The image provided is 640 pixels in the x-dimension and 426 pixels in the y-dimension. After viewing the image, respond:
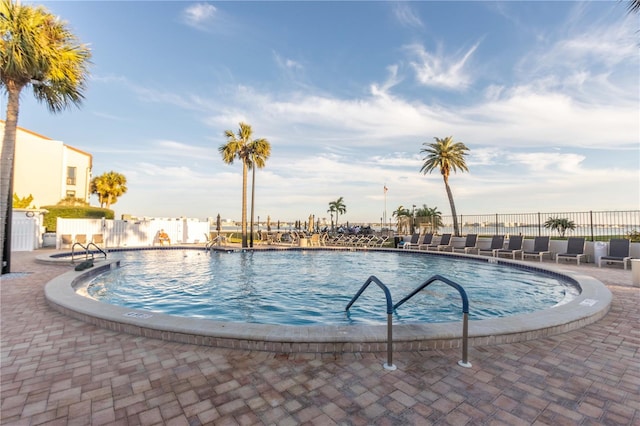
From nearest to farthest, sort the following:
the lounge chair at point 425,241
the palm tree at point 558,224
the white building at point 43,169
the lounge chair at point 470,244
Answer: the lounge chair at point 470,244 → the lounge chair at point 425,241 → the palm tree at point 558,224 → the white building at point 43,169

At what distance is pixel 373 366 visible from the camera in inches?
111

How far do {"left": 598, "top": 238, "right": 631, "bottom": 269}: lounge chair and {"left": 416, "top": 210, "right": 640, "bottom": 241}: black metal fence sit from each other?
2.48 m

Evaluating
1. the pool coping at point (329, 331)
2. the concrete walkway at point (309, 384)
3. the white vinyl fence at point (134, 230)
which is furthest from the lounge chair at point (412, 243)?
the white vinyl fence at point (134, 230)

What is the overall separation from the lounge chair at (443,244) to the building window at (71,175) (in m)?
35.0

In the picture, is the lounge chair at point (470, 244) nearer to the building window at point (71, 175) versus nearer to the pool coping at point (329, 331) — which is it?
the pool coping at point (329, 331)

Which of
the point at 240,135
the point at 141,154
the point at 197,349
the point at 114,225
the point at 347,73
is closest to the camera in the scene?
the point at 197,349

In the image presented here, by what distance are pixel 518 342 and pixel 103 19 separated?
15.2 meters

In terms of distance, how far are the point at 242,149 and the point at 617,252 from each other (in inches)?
743

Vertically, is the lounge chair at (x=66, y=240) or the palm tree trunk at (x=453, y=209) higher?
the palm tree trunk at (x=453, y=209)

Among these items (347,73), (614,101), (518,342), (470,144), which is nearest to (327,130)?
(347,73)

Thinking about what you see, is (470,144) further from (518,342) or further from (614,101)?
(518,342)

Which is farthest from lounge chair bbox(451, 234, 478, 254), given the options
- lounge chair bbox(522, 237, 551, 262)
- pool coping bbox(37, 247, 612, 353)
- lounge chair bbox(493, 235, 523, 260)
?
pool coping bbox(37, 247, 612, 353)

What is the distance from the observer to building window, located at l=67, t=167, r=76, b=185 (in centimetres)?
2988

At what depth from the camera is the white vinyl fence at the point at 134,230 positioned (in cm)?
1578
